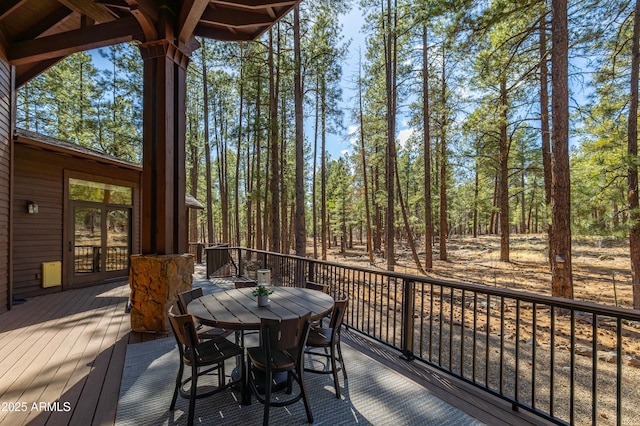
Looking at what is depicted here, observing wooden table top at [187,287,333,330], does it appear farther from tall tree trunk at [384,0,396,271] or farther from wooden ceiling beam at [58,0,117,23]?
tall tree trunk at [384,0,396,271]

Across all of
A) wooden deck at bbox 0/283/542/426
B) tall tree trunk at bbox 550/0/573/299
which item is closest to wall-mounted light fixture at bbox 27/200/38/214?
wooden deck at bbox 0/283/542/426

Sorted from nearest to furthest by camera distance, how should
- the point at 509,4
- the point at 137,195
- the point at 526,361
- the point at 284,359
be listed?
the point at 284,359 → the point at 526,361 → the point at 509,4 → the point at 137,195

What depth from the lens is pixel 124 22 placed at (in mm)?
3701

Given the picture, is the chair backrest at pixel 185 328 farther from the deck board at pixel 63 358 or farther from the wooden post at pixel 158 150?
the wooden post at pixel 158 150

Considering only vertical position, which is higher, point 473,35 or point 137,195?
point 473,35

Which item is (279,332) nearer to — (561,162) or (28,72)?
(561,162)

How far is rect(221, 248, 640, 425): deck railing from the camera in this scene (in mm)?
1979

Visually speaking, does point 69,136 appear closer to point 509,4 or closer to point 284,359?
point 284,359

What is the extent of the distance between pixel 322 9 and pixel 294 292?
926 cm

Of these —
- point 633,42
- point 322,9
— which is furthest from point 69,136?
point 633,42

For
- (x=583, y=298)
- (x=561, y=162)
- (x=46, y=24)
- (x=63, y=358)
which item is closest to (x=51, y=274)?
(x=63, y=358)

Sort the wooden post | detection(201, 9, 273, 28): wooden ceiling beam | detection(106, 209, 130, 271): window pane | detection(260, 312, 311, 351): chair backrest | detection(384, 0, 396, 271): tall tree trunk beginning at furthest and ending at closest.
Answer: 1. detection(384, 0, 396, 271): tall tree trunk
2. detection(106, 209, 130, 271): window pane
3. detection(201, 9, 273, 28): wooden ceiling beam
4. the wooden post
5. detection(260, 312, 311, 351): chair backrest

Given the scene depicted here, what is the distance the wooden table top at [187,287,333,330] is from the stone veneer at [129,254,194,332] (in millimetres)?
1077

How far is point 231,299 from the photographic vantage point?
279cm
